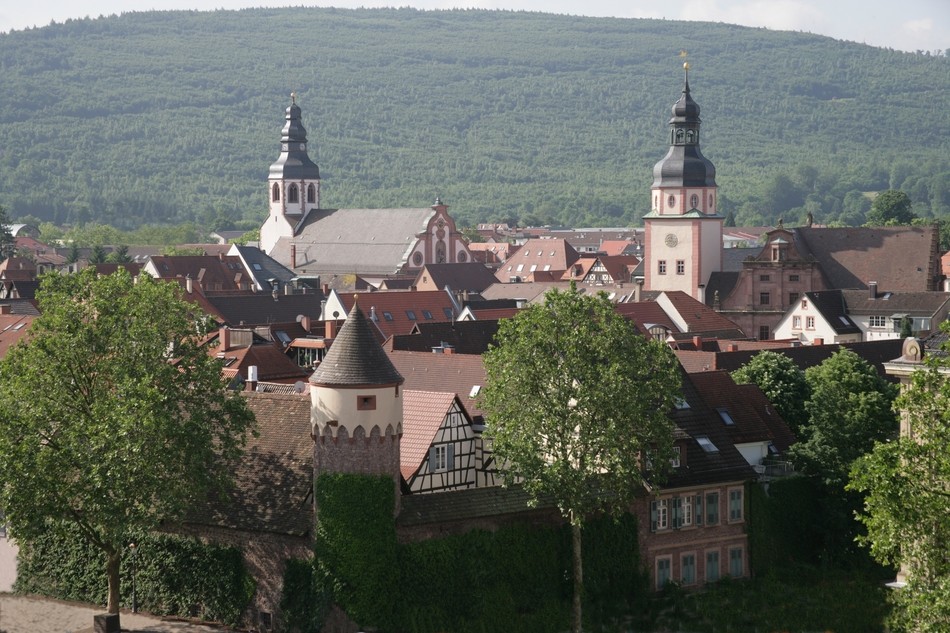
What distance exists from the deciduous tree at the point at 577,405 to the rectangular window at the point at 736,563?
5.39 metres

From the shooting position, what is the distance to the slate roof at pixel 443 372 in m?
52.8

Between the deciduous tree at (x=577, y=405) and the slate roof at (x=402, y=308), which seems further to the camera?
the slate roof at (x=402, y=308)

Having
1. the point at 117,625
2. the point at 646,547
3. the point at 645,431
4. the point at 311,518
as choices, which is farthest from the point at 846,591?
the point at 117,625

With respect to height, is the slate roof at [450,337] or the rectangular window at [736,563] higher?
the slate roof at [450,337]

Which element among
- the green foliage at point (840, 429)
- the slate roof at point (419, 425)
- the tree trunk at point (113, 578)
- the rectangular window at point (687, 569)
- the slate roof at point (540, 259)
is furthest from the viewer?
the slate roof at point (540, 259)

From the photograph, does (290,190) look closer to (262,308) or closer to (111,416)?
(262,308)

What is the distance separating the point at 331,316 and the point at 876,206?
322 ft

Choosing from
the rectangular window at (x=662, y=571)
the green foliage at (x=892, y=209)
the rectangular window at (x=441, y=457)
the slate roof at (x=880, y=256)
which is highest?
the green foliage at (x=892, y=209)

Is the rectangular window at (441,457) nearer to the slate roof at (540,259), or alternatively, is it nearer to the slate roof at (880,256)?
the slate roof at (880,256)

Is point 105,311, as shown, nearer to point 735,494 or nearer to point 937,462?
point 735,494

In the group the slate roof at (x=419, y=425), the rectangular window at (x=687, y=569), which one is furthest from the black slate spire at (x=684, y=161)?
the slate roof at (x=419, y=425)

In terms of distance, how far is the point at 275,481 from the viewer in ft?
136

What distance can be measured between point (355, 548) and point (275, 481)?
11.6ft

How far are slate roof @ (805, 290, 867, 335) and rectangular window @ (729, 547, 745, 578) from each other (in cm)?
5015
